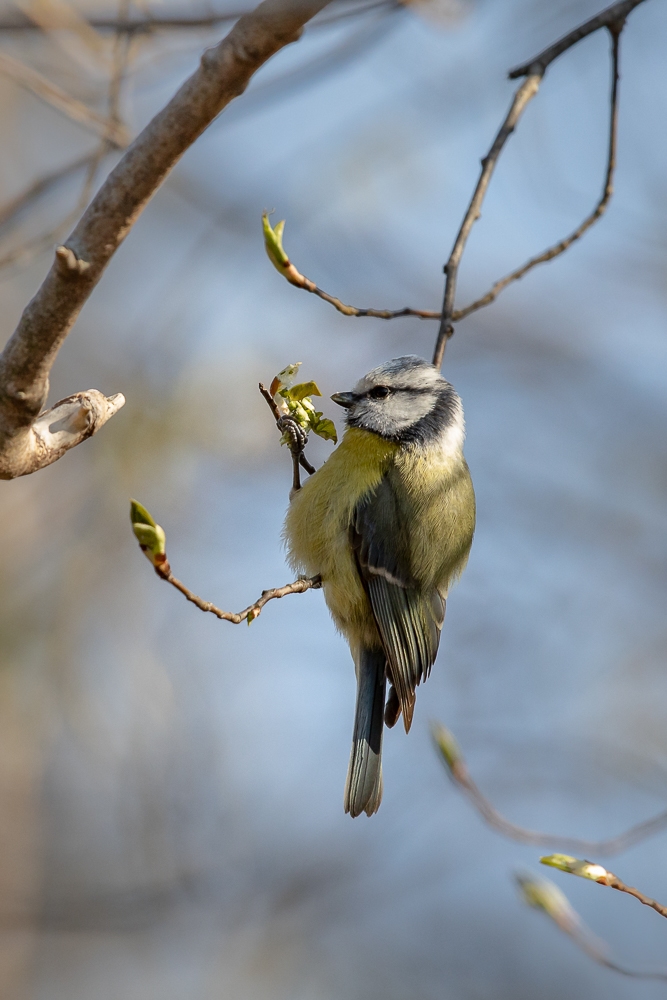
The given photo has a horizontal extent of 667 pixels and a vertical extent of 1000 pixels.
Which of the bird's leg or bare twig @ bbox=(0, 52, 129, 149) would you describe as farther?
bare twig @ bbox=(0, 52, 129, 149)

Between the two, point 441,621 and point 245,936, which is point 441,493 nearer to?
point 441,621

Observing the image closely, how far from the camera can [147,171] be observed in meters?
1.18

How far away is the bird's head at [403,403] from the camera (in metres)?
2.48

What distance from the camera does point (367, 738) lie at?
233 cm

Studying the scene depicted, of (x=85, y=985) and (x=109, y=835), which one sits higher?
(x=109, y=835)

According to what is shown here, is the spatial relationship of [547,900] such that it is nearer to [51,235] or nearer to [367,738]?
[367,738]

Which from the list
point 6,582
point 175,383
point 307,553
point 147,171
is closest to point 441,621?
point 307,553

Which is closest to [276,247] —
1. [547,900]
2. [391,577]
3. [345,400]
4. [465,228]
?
[465,228]

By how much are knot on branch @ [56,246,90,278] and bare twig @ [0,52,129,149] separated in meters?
1.15

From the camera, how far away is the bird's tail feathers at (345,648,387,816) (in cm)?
227

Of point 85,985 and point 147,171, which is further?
point 85,985

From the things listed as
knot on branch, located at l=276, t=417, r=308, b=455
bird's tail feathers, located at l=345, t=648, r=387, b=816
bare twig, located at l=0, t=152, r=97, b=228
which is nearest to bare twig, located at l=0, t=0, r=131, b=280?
bare twig, located at l=0, t=152, r=97, b=228

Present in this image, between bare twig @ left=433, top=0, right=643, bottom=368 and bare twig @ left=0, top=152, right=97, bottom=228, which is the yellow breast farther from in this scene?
bare twig @ left=0, top=152, right=97, bottom=228

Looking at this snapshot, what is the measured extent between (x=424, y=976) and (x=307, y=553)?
412cm
